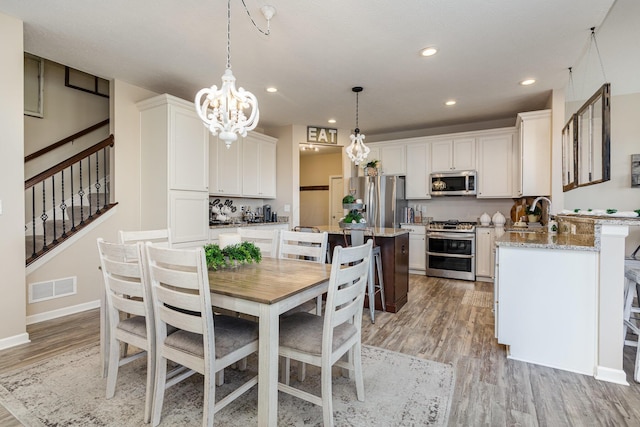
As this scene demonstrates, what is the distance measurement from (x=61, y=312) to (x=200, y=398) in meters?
2.47

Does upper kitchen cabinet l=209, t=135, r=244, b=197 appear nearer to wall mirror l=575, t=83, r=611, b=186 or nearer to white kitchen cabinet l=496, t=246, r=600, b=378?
white kitchen cabinet l=496, t=246, r=600, b=378

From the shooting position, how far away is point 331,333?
5.24ft

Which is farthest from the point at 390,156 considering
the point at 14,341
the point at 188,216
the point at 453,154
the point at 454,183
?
the point at 14,341

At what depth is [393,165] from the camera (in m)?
5.97

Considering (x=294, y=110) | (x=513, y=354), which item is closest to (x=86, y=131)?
(x=294, y=110)

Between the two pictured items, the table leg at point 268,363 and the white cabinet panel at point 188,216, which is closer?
the table leg at point 268,363

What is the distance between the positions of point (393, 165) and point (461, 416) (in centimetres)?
471

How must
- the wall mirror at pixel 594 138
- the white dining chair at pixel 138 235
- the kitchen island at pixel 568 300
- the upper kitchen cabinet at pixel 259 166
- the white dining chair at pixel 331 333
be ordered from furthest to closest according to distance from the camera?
the upper kitchen cabinet at pixel 259 166 < the wall mirror at pixel 594 138 < the white dining chair at pixel 138 235 < the kitchen island at pixel 568 300 < the white dining chair at pixel 331 333

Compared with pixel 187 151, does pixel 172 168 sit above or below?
below

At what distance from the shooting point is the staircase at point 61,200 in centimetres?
331

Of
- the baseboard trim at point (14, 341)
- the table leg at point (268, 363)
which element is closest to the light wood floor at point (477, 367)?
the baseboard trim at point (14, 341)

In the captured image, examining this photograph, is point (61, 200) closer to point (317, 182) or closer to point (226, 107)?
point (226, 107)

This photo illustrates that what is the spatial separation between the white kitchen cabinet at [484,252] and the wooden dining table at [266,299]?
402cm

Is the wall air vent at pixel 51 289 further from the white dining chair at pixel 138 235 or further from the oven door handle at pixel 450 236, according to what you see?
the oven door handle at pixel 450 236
